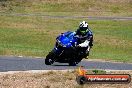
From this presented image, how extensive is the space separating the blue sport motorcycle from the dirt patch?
9.43ft

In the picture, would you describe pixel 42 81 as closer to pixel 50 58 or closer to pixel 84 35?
Result: pixel 84 35

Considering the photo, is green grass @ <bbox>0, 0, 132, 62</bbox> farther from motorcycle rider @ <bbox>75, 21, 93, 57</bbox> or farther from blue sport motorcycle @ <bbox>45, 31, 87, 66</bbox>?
motorcycle rider @ <bbox>75, 21, 93, 57</bbox>

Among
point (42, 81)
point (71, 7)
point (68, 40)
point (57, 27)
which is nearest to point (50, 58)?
point (68, 40)

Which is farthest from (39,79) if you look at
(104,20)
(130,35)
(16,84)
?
(104,20)

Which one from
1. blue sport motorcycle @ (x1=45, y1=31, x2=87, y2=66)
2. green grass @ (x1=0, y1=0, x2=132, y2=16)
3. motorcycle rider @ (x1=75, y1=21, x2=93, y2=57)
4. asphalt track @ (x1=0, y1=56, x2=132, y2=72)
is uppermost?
motorcycle rider @ (x1=75, y1=21, x2=93, y2=57)

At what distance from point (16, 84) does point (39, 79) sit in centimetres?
88

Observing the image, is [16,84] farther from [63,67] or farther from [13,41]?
[13,41]

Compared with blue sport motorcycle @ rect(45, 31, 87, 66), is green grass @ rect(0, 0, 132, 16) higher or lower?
lower

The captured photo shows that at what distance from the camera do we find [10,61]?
18.5m

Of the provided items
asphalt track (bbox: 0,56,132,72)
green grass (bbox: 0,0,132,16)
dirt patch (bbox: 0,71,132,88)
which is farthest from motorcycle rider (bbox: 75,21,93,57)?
green grass (bbox: 0,0,132,16)

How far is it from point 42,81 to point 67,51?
14.3 feet

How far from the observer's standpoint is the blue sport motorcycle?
55.1 ft

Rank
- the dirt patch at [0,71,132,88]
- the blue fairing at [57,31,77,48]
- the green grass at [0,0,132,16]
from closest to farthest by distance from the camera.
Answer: the dirt patch at [0,71,132,88] < the blue fairing at [57,31,77,48] < the green grass at [0,0,132,16]

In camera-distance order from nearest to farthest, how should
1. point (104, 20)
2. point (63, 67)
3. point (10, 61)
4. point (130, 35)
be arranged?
point (63, 67), point (10, 61), point (130, 35), point (104, 20)
